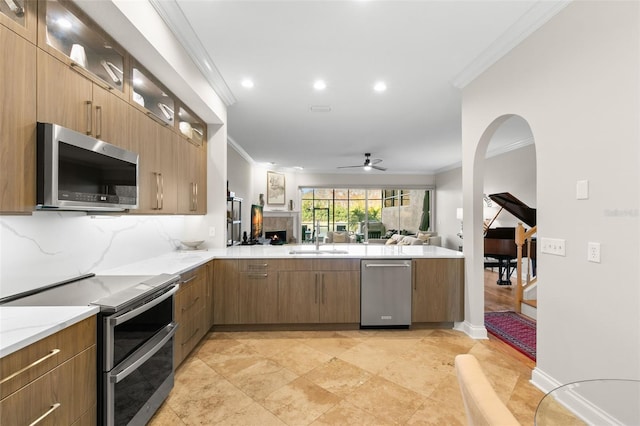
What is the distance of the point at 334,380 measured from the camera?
86.4 inches

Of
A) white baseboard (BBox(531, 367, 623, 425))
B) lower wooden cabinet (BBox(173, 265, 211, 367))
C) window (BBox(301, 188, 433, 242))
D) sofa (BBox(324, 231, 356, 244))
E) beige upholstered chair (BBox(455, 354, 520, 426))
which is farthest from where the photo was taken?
window (BBox(301, 188, 433, 242))

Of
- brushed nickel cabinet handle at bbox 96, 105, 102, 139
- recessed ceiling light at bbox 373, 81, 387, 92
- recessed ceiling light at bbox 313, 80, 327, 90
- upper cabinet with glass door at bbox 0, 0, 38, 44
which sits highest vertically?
recessed ceiling light at bbox 373, 81, 387, 92

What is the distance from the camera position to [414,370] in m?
2.34

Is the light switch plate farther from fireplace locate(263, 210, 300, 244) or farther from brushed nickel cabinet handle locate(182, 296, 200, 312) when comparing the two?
fireplace locate(263, 210, 300, 244)

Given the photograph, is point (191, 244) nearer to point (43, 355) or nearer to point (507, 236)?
point (43, 355)

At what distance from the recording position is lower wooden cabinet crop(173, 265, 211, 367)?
7.27 ft

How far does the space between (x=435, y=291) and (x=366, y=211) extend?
6307 millimetres

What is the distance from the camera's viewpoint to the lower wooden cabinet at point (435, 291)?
10.3 ft

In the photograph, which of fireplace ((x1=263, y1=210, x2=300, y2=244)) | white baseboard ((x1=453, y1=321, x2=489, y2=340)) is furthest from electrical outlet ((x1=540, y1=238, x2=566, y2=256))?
fireplace ((x1=263, y1=210, x2=300, y2=244))

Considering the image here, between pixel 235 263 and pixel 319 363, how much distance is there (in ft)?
4.33

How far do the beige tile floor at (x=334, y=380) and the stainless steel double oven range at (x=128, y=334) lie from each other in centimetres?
28

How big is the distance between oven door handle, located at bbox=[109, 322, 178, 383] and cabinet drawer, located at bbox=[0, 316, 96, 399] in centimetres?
20

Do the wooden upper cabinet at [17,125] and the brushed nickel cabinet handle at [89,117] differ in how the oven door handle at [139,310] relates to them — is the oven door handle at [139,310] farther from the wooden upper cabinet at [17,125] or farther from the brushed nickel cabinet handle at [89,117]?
the brushed nickel cabinet handle at [89,117]

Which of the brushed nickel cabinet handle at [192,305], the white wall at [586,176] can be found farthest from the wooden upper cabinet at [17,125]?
the white wall at [586,176]
